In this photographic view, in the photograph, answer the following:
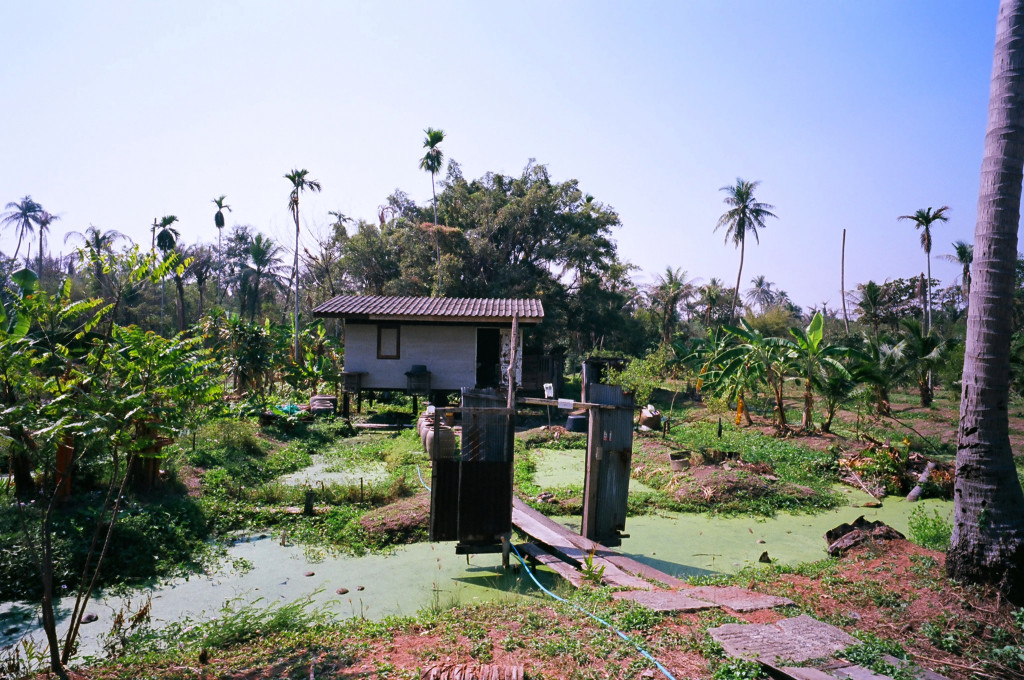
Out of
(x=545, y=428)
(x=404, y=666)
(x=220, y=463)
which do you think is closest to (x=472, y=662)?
(x=404, y=666)

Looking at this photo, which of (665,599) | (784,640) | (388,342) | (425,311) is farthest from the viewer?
(388,342)

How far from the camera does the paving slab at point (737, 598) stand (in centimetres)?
542

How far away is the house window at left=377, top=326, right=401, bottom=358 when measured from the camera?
18.8 metres

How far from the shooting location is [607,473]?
759 cm

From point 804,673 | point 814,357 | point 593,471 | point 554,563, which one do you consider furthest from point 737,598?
point 814,357

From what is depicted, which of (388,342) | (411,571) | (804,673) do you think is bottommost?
(411,571)

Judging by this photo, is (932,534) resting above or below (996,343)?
below

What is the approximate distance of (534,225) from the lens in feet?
94.8

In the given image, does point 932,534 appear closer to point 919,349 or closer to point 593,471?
point 593,471

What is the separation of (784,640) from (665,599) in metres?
1.12

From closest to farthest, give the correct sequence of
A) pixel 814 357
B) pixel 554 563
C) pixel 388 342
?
pixel 554 563, pixel 814 357, pixel 388 342

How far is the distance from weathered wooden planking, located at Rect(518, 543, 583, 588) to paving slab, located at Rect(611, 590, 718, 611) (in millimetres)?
686

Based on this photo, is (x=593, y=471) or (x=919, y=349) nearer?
(x=593, y=471)

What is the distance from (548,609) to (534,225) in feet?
80.8
